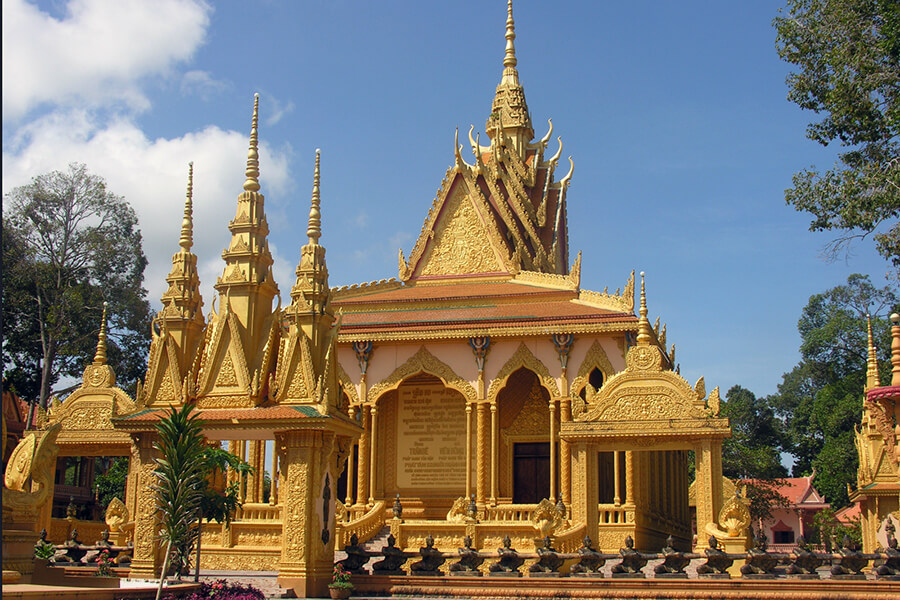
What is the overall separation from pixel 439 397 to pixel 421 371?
1560 mm

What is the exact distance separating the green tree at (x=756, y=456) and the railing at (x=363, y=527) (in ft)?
53.1

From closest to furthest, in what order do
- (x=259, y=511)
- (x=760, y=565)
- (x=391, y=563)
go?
(x=760, y=565) → (x=391, y=563) → (x=259, y=511)

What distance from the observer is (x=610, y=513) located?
811 inches

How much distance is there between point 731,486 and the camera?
51.1 feet

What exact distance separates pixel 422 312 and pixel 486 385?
8.99ft

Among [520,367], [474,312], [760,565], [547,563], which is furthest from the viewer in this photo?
[474,312]

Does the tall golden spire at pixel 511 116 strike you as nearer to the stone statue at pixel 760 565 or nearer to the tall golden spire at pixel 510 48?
the tall golden spire at pixel 510 48

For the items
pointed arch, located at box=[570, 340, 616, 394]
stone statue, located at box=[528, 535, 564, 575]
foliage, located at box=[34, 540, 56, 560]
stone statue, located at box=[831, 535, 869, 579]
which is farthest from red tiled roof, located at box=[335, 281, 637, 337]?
foliage, located at box=[34, 540, 56, 560]

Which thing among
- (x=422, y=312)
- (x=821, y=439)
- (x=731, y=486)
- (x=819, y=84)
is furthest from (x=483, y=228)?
(x=821, y=439)

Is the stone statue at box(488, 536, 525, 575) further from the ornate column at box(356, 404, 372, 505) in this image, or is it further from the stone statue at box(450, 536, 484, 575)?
the ornate column at box(356, 404, 372, 505)

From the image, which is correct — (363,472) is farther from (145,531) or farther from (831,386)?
(831,386)

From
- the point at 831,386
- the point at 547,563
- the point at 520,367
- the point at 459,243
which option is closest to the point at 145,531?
the point at 547,563

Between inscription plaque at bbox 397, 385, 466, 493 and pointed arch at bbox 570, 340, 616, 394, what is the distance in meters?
3.49

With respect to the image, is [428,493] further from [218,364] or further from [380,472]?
[218,364]
